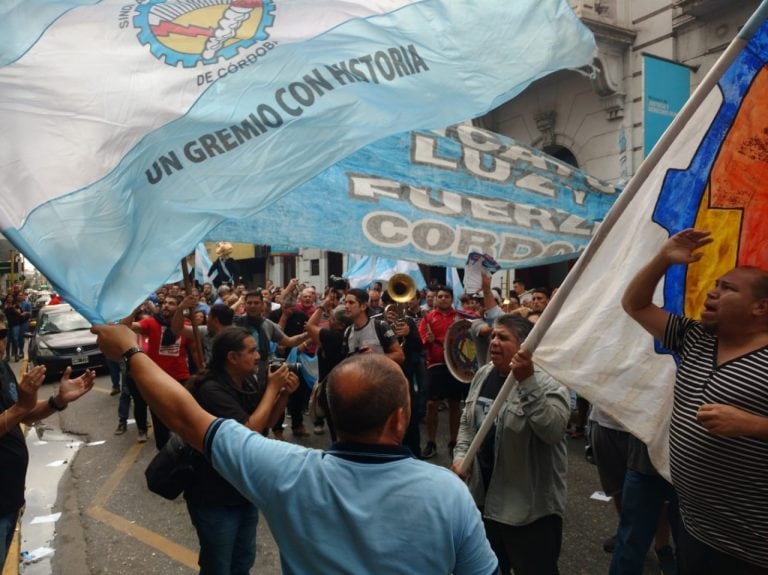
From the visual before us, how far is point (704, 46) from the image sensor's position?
12.2 m

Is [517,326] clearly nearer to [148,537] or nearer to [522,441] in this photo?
[522,441]

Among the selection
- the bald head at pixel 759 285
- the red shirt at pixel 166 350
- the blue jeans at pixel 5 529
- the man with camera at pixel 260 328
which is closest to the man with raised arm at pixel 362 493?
the bald head at pixel 759 285

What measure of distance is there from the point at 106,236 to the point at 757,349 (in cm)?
253

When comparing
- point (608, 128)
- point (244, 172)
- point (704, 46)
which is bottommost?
point (244, 172)

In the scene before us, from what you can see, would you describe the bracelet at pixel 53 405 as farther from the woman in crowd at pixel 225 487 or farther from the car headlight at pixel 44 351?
the car headlight at pixel 44 351

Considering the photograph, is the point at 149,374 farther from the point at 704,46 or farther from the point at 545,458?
the point at 704,46

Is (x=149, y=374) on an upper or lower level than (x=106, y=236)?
lower

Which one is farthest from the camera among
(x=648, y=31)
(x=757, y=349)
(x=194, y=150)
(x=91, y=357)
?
(x=648, y=31)

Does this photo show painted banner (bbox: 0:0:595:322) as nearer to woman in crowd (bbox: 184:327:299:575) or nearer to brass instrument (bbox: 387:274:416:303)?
woman in crowd (bbox: 184:327:299:575)

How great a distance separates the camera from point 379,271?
430 inches

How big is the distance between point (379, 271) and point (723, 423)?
359 inches

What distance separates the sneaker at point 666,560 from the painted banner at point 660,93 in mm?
8321

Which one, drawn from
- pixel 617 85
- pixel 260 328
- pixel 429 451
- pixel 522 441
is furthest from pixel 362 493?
pixel 617 85

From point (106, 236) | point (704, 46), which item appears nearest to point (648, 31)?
point (704, 46)
